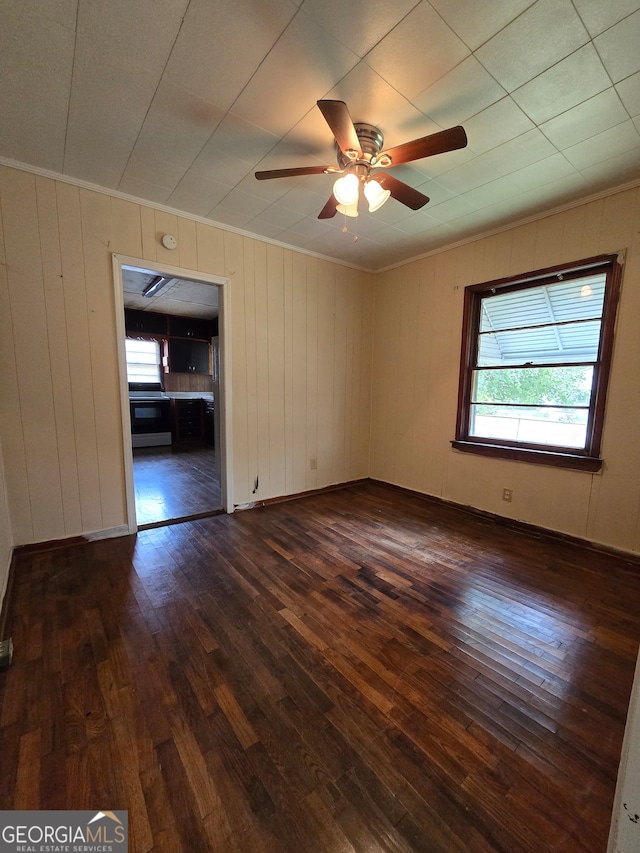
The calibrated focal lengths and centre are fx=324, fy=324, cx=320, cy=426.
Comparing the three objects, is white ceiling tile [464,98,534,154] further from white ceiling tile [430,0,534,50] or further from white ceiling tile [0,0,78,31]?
white ceiling tile [0,0,78,31]

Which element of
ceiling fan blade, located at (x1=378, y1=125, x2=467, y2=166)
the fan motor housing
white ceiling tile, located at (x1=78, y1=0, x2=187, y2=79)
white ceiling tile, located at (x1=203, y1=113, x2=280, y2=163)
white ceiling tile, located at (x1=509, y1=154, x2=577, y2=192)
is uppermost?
white ceiling tile, located at (x1=509, y1=154, x2=577, y2=192)

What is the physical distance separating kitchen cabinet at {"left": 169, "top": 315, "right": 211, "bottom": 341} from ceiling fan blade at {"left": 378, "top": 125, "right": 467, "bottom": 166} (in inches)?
243

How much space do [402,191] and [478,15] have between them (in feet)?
2.41

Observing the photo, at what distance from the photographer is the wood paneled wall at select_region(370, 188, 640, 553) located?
2467 mm

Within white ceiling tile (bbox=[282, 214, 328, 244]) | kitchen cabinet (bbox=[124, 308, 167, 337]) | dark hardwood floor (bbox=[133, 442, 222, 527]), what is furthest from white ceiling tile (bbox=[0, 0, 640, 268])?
kitchen cabinet (bbox=[124, 308, 167, 337])

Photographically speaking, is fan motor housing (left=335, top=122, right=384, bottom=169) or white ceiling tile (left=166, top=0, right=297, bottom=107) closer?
white ceiling tile (left=166, top=0, right=297, bottom=107)

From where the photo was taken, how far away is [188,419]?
6.81 m

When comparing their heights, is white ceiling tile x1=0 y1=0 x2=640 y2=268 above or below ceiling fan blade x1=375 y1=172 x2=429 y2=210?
above

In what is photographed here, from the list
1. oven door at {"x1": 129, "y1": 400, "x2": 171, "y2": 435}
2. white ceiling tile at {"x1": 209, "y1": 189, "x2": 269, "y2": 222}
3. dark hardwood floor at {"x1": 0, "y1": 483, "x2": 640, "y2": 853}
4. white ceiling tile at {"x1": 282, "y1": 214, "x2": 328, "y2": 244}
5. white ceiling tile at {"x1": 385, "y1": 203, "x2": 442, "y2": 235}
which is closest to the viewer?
dark hardwood floor at {"x1": 0, "y1": 483, "x2": 640, "y2": 853}

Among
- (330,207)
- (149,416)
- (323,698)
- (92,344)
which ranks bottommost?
(323,698)

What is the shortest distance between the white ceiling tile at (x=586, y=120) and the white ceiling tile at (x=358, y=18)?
110cm

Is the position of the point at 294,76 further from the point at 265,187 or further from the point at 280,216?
the point at 280,216

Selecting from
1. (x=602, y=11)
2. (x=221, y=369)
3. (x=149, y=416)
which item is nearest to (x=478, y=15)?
(x=602, y=11)

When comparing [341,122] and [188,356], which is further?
[188,356]
